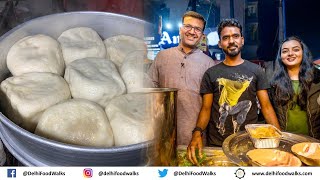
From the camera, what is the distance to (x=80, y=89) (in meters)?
1.05

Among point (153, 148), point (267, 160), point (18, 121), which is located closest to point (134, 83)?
point (153, 148)

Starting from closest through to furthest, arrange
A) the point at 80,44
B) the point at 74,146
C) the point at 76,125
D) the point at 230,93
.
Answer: the point at 74,146 → the point at 76,125 → the point at 230,93 → the point at 80,44

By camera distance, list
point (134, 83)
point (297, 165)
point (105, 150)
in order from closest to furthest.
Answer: point (105, 150), point (297, 165), point (134, 83)

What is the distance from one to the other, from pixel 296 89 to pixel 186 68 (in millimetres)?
393

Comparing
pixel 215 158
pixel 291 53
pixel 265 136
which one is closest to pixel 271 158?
pixel 265 136

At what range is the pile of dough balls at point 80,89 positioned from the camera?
3.14 ft

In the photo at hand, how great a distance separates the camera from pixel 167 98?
104cm

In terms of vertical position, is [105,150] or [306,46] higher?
[306,46]

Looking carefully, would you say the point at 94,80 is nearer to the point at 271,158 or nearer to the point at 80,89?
the point at 80,89

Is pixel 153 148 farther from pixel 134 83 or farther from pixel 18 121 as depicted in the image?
pixel 18 121

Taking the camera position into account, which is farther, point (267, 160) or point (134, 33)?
point (134, 33)

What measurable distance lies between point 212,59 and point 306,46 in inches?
12.9
